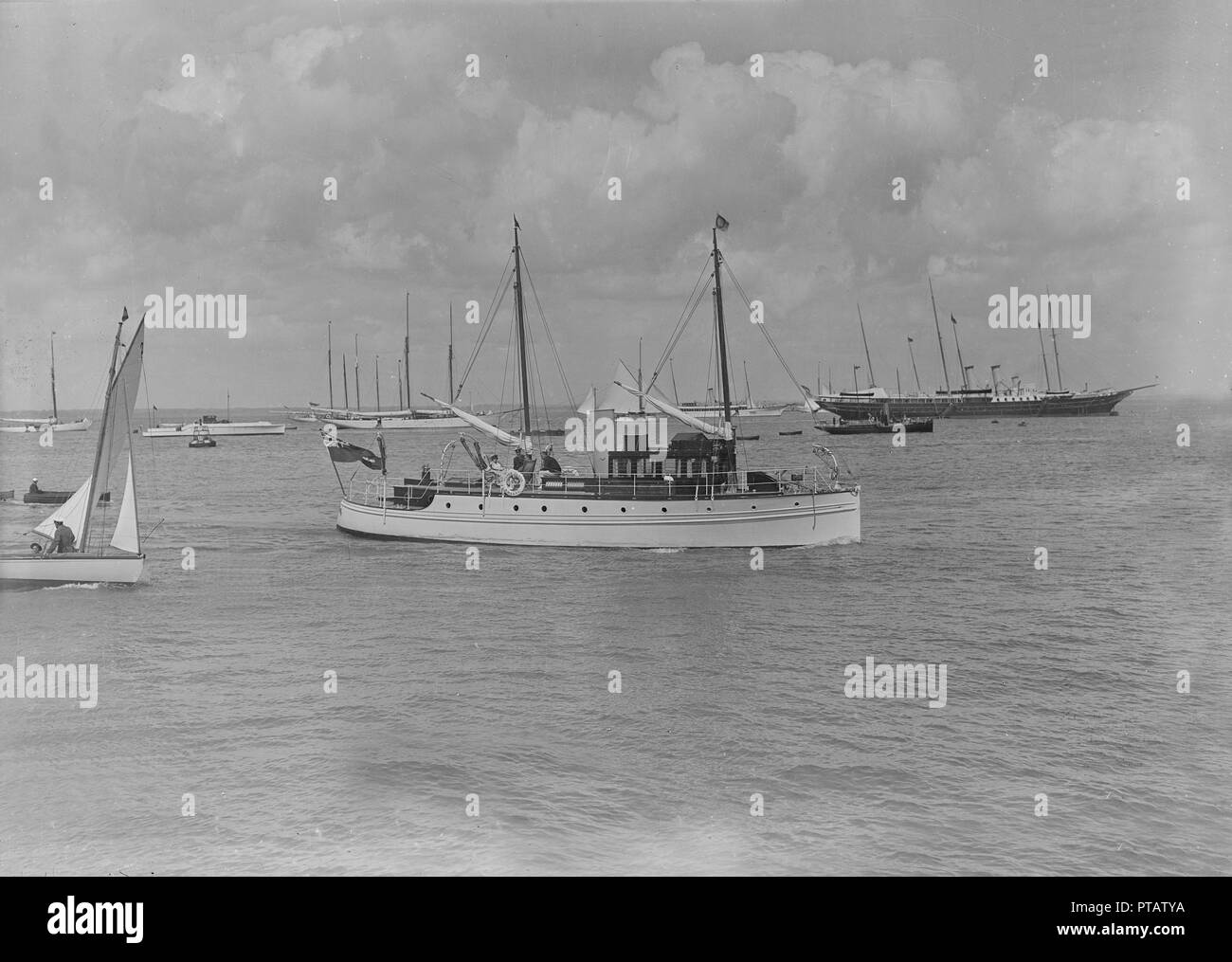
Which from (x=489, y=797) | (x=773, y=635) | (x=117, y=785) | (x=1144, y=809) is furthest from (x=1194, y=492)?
(x=117, y=785)

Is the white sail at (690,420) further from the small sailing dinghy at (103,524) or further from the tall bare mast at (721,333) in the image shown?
the small sailing dinghy at (103,524)

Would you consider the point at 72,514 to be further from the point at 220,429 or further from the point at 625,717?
the point at 220,429

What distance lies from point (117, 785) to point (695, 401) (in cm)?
2499

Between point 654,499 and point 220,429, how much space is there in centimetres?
7652

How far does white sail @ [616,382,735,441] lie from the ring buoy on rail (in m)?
4.20

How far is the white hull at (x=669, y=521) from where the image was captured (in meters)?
27.3

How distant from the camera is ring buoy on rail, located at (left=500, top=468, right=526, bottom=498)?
28.1 metres

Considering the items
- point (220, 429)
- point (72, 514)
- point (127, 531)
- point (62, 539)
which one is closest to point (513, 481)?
point (127, 531)

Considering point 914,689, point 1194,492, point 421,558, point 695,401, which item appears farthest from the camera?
point 1194,492

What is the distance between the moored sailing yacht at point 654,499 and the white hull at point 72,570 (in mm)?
7531

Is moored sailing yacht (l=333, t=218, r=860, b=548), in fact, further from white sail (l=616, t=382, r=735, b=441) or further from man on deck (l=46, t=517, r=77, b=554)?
man on deck (l=46, t=517, r=77, b=554)

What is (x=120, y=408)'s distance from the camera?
19781 millimetres

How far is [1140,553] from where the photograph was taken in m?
27.9
